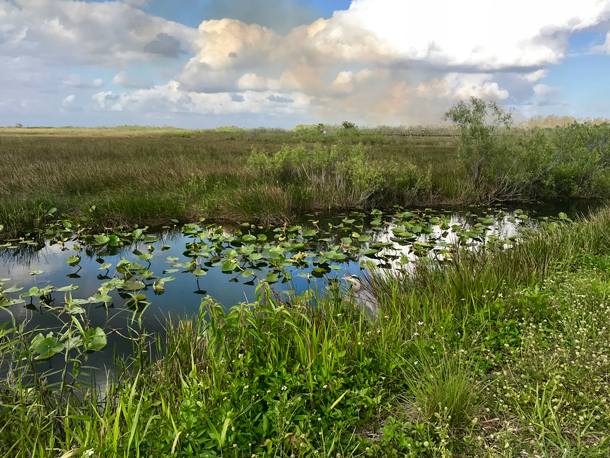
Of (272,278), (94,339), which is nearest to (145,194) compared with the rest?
(272,278)

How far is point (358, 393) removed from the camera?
2.61 metres

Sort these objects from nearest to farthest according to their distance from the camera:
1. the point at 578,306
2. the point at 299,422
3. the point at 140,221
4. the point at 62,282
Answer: the point at 299,422 → the point at 578,306 → the point at 62,282 → the point at 140,221

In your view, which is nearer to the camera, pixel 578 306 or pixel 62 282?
pixel 578 306

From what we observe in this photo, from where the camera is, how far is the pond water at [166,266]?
→ 468 cm

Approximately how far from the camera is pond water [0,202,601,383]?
468 cm

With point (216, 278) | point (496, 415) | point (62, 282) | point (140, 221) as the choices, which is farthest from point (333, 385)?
point (140, 221)

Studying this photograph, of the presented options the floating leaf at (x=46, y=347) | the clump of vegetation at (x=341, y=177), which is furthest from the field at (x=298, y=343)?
the clump of vegetation at (x=341, y=177)

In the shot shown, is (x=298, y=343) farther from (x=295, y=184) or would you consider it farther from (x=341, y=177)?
(x=295, y=184)

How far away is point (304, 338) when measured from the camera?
304 centimetres

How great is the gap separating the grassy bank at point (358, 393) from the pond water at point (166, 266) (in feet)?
2.95

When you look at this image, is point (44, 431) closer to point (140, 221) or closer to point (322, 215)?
point (140, 221)

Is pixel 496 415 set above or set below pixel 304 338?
below

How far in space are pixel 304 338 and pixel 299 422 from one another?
724 mm

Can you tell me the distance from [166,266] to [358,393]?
4.73 meters
